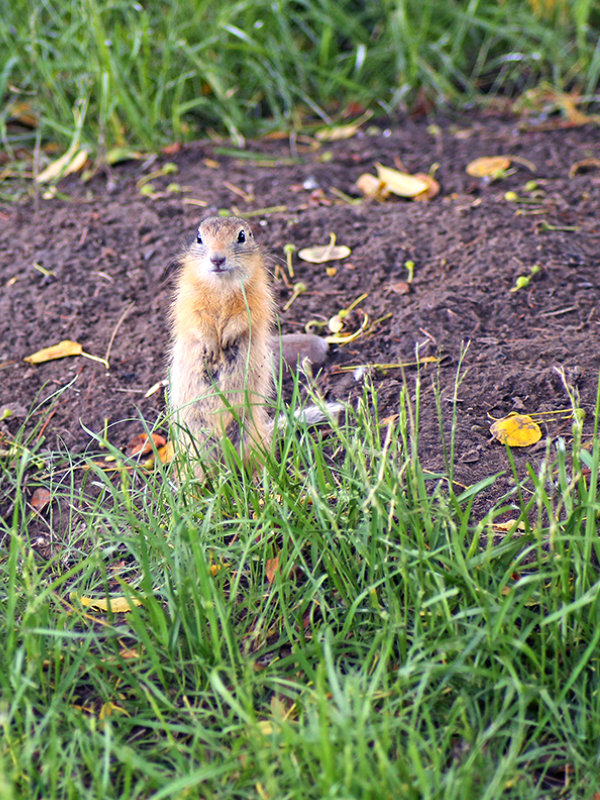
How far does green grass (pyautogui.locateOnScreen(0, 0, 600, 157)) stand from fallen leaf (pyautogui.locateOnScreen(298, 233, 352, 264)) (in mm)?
1592

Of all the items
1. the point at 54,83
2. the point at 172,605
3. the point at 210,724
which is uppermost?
the point at 54,83

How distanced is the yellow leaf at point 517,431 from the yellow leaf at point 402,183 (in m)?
2.24

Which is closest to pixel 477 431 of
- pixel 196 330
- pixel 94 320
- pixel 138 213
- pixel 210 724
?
pixel 196 330

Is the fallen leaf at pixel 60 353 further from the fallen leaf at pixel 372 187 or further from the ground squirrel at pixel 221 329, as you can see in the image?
the fallen leaf at pixel 372 187

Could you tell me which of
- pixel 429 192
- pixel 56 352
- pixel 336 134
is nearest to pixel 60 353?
pixel 56 352

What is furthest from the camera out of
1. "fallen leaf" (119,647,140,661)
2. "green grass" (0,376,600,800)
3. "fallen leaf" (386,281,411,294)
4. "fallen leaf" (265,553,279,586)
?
"fallen leaf" (386,281,411,294)

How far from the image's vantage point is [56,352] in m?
4.49

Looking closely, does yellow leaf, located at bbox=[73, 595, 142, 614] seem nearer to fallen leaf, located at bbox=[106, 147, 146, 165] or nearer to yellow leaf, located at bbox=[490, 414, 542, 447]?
yellow leaf, located at bbox=[490, 414, 542, 447]

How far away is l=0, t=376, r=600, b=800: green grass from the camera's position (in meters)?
2.28

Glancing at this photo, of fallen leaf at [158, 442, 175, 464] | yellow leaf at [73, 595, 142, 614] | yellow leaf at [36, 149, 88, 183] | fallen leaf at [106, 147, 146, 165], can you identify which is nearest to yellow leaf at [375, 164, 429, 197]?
fallen leaf at [106, 147, 146, 165]

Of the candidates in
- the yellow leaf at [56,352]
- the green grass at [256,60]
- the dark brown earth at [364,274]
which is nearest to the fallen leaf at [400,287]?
the dark brown earth at [364,274]

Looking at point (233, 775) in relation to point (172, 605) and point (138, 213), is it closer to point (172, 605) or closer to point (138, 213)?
point (172, 605)

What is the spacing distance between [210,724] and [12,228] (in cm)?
367

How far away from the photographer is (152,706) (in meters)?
2.55
